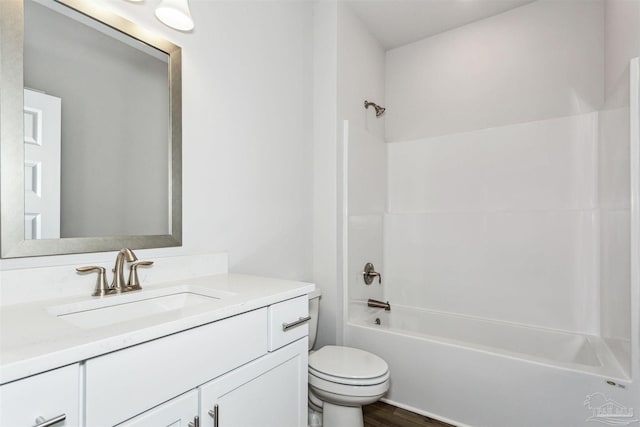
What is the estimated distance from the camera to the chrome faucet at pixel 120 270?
1045 millimetres

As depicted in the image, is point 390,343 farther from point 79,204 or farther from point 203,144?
point 79,204

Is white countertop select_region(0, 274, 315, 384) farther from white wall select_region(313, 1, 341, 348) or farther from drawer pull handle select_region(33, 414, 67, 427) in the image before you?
white wall select_region(313, 1, 341, 348)

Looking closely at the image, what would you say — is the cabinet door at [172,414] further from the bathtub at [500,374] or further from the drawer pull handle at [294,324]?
the bathtub at [500,374]

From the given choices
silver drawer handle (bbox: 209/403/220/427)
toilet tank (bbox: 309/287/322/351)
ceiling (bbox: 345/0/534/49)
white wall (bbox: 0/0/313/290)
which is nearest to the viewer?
silver drawer handle (bbox: 209/403/220/427)

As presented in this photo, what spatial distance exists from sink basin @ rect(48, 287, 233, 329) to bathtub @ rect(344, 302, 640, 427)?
122 centimetres

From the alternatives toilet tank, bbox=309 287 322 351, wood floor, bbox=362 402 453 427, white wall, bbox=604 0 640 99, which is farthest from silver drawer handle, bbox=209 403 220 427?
white wall, bbox=604 0 640 99

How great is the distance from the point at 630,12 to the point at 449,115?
1.14m

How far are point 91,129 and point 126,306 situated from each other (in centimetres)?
62

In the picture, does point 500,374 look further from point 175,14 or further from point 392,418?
point 175,14

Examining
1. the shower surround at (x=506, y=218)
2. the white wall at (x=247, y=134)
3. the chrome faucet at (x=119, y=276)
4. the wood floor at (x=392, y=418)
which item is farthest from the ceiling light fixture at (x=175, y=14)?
the wood floor at (x=392, y=418)

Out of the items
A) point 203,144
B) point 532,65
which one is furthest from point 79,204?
point 532,65

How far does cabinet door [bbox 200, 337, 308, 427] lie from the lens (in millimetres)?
852

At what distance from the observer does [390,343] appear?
1908mm

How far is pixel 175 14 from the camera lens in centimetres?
125
